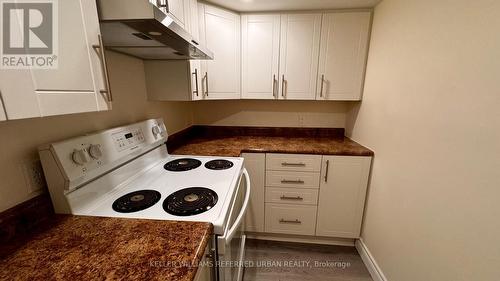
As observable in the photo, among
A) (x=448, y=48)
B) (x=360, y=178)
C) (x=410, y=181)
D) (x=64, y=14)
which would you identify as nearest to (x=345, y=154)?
(x=360, y=178)

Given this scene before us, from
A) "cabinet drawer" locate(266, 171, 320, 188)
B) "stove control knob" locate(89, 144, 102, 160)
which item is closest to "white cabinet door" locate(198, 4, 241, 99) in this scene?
"cabinet drawer" locate(266, 171, 320, 188)

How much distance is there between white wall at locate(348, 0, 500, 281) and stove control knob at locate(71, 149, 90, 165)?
5.21 feet

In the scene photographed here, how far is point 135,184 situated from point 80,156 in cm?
32

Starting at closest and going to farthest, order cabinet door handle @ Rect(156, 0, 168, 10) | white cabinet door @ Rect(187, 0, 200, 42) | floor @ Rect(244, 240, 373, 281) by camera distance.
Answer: cabinet door handle @ Rect(156, 0, 168, 10) → white cabinet door @ Rect(187, 0, 200, 42) → floor @ Rect(244, 240, 373, 281)

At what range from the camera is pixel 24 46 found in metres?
0.45

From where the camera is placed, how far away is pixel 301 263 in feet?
5.54

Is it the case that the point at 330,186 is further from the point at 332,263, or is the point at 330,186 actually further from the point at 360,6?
the point at 360,6

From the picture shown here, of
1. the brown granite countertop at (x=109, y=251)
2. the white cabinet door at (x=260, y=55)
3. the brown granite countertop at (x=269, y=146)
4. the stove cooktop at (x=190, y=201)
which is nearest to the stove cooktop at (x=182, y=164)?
the brown granite countertop at (x=269, y=146)

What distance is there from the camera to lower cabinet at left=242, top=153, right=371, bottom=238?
1.70 meters

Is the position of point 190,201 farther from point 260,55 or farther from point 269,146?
point 260,55

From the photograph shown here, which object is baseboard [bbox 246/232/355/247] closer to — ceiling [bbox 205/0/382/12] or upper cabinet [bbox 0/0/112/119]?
upper cabinet [bbox 0/0/112/119]

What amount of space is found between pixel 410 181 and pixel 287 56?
1360 millimetres

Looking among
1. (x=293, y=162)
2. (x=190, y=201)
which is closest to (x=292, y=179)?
(x=293, y=162)

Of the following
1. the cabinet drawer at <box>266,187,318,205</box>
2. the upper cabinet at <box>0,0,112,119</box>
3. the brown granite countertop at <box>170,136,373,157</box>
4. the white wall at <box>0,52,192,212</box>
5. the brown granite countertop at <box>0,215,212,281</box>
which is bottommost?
the cabinet drawer at <box>266,187,318,205</box>
